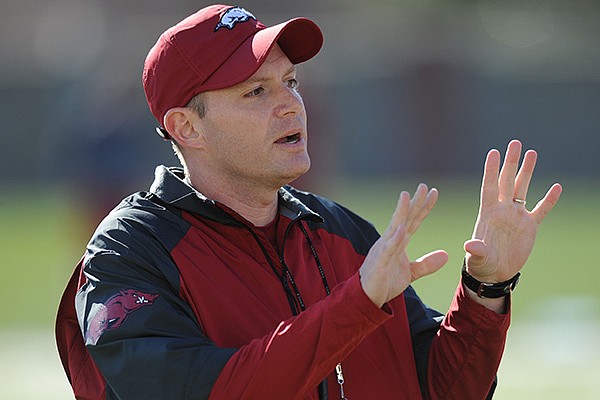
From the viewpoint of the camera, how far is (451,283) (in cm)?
1176

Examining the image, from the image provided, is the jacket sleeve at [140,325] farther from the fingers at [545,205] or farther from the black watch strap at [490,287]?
the fingers at [545,205]

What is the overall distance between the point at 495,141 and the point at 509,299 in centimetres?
1804

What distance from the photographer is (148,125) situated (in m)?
17.2

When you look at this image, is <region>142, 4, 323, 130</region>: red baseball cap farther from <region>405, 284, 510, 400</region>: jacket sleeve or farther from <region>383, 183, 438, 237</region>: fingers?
<region>405, 284, 510, 400</region>: jacket sleeve

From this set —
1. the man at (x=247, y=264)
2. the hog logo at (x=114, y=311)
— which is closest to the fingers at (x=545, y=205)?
the man at (x=247, y=264)

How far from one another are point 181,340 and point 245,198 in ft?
2.20

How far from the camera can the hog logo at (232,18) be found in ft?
11.7

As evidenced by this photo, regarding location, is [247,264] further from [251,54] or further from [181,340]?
[251,54]

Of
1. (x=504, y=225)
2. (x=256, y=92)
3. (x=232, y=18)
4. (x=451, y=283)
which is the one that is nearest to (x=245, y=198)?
(x=256, y=92)

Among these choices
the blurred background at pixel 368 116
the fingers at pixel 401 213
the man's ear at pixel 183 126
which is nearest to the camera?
the fingers at pixel 401 213

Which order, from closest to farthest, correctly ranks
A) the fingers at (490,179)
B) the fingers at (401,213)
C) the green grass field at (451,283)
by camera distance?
the fingers at (401,213)
the fingers at (490,179)
the green grass field at (451,283)

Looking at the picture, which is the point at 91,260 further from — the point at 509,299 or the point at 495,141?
the point at 495,141

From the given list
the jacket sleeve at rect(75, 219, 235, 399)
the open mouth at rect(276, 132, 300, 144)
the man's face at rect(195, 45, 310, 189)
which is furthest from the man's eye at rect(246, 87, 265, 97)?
the jacket sleeve at rect(75, 219, 235, 399)

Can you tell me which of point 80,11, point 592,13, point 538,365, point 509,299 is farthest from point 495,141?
point 509,299
